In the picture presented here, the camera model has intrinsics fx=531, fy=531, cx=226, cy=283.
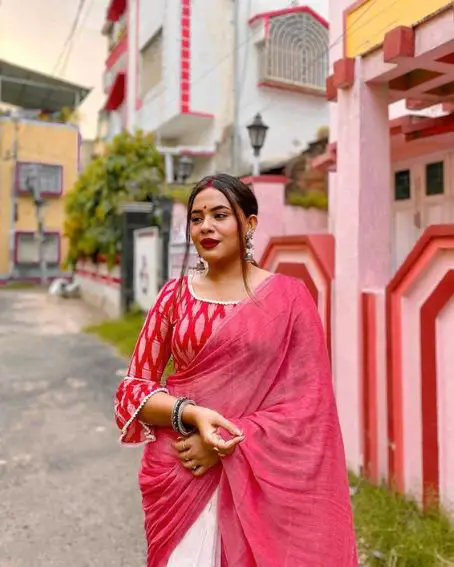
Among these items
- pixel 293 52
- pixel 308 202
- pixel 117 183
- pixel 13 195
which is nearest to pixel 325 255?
pixel 308 202

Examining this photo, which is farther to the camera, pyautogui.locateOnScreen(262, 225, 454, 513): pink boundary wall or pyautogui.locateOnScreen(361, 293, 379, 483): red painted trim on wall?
pyautogui.locateOnScreen(361, 293, 379, 483): red painted trim on wall

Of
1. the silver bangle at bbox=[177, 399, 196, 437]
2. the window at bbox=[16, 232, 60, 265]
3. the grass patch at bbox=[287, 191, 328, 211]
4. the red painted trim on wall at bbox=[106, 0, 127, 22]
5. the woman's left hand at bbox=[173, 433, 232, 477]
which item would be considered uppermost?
the red painted trim on wall at bbox=[106, 0, 127, 22]

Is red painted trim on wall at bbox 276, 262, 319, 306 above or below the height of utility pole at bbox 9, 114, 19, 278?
below

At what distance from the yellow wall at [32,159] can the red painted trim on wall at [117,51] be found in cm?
631

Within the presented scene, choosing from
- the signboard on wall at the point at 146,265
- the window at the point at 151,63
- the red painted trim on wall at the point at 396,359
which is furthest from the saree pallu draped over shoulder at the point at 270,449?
the window at the point at 151,63

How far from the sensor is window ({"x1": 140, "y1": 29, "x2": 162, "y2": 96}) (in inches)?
542

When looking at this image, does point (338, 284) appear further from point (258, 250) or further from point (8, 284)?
point (8, 284)

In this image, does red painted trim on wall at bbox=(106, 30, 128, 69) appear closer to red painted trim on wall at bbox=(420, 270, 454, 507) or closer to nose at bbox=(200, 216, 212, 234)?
red painted trim on wall at bbox=(420, 270, 454, 507)

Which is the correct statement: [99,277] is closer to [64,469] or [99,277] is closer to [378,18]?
[64,469]

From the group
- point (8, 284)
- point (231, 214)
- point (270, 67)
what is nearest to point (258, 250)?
point (231, 214)

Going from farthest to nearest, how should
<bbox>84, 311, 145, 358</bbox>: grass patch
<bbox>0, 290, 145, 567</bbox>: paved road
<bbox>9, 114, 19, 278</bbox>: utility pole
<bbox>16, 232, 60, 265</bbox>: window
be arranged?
<bbox>16, 232, 60, 265</bbox>: window → <bbox>9, 114, 19, 278</bbox>: utility pole → <bbox>84, 311, 145, 358</bbox>: grass patch → <bbox>0, 290, 145, 567</bbox>: paved road

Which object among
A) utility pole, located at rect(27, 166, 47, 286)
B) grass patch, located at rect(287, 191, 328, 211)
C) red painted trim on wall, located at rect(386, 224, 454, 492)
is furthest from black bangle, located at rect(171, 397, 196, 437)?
utility pole, located at rect(27, 166, 47, 286)

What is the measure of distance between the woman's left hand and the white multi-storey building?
10.8m

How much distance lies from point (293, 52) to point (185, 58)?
8.31ft
